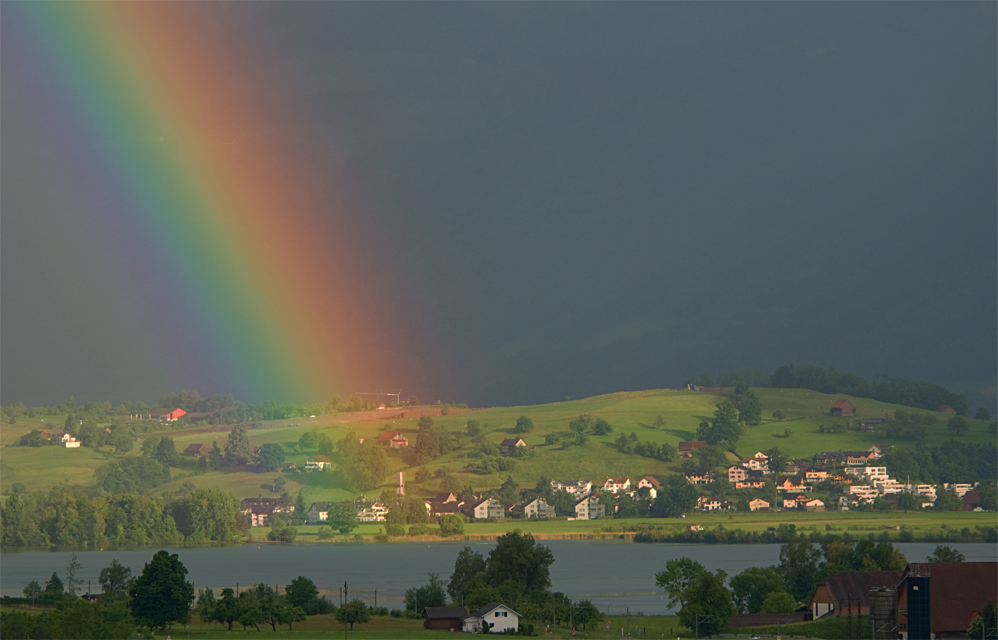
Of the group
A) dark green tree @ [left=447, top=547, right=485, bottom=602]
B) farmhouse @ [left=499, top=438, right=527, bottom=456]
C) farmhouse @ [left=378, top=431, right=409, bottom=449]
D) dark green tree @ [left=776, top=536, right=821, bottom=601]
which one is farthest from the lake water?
farmhouse @ [left=378, top=431, right=409, bottom=449]

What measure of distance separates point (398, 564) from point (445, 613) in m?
53.0

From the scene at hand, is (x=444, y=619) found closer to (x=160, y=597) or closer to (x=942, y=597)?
(x=160, y=597)

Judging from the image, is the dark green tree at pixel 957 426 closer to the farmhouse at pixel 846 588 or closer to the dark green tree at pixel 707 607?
the farmhouse at pixel 846 588

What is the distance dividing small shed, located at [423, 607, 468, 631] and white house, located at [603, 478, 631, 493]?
112 metres

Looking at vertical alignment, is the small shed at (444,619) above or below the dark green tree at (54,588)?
below

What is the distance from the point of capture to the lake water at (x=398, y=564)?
265 feet

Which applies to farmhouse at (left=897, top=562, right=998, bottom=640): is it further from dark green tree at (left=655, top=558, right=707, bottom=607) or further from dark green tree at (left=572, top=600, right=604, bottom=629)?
dark green tree at (left=572, top=600, right=604, bottom=629)

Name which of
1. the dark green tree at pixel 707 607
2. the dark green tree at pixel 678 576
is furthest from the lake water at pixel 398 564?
the dark green tree at pixel 707 607

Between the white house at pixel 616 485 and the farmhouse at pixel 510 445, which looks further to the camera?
the farmhouse at pixel 510 445

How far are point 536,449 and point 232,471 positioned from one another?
5353 cm

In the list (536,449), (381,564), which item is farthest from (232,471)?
(381,564)

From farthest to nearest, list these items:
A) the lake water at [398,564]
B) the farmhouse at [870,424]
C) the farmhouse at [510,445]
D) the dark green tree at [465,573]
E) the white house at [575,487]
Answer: the farmhouse at [870,424], the farmhouse at [510,445], the white house at [575,487], the lake water at [398,564], the dark green tree at [465,573]

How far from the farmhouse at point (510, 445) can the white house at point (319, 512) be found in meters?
32.3

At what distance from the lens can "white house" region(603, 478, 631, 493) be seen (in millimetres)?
166363
